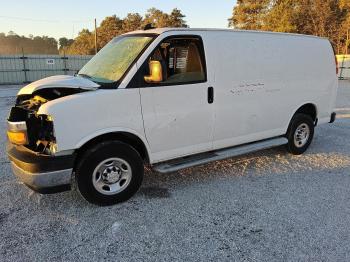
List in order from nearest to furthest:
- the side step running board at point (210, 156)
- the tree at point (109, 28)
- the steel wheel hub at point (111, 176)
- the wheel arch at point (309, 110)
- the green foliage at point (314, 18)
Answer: the steel wheel hub at point (111, 176) < the side step running board at point (210, 156) < the wheel arch at point (309, 110) < the green foliage at point (314, 18) < the tree at point (109, 28)

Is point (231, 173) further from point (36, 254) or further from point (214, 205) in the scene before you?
point (36, 254)

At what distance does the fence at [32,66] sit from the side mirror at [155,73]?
2028cm

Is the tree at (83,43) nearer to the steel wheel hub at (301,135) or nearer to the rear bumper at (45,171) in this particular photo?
the steel wheel hub at (301,135)

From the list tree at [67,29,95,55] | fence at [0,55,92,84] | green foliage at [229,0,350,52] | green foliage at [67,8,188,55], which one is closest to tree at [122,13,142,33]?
green foliage at [67,8,188,55]

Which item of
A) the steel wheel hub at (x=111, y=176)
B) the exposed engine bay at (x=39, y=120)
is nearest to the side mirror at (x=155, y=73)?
the exposed engine bay at (x=39, y=120)

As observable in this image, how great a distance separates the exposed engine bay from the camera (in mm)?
3717

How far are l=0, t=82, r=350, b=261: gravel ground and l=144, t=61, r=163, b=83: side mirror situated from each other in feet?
4.98

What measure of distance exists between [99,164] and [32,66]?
826 inches

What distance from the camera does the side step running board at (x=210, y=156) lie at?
439cm

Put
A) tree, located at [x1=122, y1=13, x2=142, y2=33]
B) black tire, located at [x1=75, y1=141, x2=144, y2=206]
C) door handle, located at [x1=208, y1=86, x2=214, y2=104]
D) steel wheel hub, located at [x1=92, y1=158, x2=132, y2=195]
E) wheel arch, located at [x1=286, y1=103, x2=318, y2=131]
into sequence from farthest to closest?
tree, located at [x1=122, y1=13, x2=142, y2=33] < wheel arch, located at [x1=286, y1=103, x2=318, y2=131] < door handle, located at [x1=208, y1=86, x2=214, y2=104] < steel wheel hub, located at [x1=92, y1=158, x2=132, y2=195] < black tire, located at [x1=75, y1=141, x2=144, y2=206]

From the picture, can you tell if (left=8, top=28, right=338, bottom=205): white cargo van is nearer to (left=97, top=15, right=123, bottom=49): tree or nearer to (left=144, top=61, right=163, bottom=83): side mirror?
(left=144, top=61, right=163, bottom=83): side mirror

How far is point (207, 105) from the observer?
4.59 m

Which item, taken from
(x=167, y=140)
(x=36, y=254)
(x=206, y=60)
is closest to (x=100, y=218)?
(x=36, y=254)

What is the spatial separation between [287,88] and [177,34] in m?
2.28
